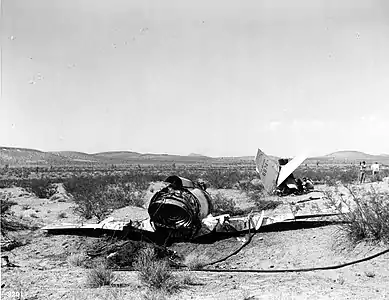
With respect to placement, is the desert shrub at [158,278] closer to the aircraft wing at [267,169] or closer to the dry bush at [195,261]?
the dry bush at [195,261]

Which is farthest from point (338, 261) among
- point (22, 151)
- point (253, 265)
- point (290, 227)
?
point (22, 151)

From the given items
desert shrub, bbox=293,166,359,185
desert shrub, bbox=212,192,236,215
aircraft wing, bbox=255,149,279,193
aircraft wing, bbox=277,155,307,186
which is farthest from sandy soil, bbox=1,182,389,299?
desert shrub, bbox=293,166,359,185

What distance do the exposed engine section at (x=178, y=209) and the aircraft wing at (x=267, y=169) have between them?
25.9 ft

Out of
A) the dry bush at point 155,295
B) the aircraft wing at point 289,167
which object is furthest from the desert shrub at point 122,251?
the aircraft wing at point 289,167

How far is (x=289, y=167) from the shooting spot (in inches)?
737

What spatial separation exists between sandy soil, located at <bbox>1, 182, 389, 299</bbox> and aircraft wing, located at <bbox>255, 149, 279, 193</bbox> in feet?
26.4

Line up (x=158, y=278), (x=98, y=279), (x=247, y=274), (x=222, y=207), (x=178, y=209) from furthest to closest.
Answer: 1. (x=222, y=207)
2. (x=178, y=209)
3. (x=247, y=274)
4. (x=98, y=279)
5. (x=158, y=278)

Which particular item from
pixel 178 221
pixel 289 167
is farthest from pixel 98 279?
pixel 289 167

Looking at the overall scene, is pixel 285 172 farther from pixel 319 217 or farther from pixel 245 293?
pixel 245 293

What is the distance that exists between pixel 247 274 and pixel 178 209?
4.04m

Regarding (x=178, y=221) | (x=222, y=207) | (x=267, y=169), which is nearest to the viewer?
(x=178, y=221)

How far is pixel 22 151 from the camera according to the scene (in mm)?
151250

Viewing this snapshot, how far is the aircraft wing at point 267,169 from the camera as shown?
19.3 m

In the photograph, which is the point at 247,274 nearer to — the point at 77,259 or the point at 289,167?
the point at 77,259
